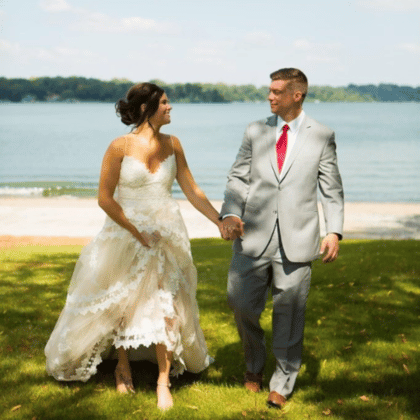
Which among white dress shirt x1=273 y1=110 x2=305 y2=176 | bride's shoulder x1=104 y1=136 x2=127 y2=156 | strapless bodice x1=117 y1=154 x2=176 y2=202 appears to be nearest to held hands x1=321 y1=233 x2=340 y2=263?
white dress shirt x1=273 y1=110 x2=305 y2=176

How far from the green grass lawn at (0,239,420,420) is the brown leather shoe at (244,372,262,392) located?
7 cm

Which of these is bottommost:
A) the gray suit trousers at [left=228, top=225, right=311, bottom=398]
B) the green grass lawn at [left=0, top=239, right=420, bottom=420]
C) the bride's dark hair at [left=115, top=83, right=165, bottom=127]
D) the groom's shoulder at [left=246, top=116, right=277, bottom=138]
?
the green grass lawn at [left=0, top=239, right=420, bottom=420]

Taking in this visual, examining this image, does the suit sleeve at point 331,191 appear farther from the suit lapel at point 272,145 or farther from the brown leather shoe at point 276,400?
the brown leather shoe at point 276,400

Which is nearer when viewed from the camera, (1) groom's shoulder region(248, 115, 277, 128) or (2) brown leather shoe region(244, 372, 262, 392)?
(1) groom's shoulder region(248, 115, 277, 128)

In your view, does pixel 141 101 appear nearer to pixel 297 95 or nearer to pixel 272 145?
pixel 272 145

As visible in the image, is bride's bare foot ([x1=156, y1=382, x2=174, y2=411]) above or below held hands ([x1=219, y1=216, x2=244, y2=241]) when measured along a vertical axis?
below

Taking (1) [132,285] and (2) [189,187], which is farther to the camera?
(2) [189,187]

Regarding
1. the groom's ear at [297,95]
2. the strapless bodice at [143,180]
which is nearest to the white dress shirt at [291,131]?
the groom's ear at [297,95]

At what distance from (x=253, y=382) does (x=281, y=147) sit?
1.90 m

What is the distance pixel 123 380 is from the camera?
5.15 meters

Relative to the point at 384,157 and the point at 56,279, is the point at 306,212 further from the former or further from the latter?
the point at 384,157

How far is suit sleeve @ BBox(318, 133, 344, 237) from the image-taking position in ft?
15.5

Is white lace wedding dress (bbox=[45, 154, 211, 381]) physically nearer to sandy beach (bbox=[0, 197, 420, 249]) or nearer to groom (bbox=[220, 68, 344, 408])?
groom (bbox=[220, 68, 344, 408])

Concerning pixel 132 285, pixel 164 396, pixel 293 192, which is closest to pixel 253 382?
pixel 164 396
